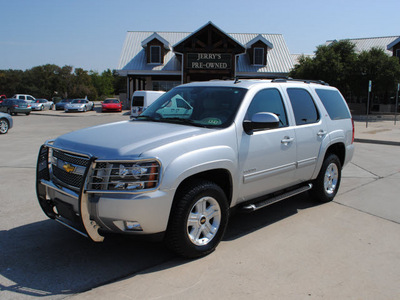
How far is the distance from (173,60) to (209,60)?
4754 millimetres

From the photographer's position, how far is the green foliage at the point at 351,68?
26.5 metres

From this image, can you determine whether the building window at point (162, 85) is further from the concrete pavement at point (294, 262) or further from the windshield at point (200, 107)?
the windshield at point (200, 107)

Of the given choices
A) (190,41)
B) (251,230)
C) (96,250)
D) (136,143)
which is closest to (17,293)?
(96,250)

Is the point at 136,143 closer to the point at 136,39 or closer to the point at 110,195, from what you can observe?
the point at 110,195

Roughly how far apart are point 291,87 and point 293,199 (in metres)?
2.02

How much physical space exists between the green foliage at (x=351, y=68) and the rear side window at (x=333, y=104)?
75.7 ft

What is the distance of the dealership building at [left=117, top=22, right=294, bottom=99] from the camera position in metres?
31.7

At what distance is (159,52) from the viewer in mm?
34594

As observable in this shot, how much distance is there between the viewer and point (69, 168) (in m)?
3.61

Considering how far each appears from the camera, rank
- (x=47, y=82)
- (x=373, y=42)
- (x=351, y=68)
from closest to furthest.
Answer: (x=351, y=68), (x=373, y=42), (x=47, y=82)

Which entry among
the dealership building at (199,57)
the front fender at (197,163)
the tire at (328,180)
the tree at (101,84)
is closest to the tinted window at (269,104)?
the front fender at (197,163)

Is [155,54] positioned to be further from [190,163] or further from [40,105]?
[190,163]

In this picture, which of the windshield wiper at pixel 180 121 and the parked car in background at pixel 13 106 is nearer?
the windshield wiper at pixel 180 121

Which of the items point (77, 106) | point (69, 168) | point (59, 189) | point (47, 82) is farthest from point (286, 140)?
point (47, 82)
